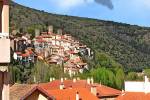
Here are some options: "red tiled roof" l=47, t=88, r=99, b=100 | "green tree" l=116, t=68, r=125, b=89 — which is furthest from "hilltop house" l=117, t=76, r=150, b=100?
"green tree" l=116, t=68, r=125, b=89

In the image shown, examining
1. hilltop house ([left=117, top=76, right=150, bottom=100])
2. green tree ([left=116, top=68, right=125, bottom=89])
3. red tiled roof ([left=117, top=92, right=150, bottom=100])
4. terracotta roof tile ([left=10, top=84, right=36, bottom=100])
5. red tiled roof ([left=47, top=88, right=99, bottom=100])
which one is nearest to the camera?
terracotta roof tile ([left=10, top=84, right=36, bottom=100])

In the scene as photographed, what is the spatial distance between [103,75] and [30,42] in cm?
8133

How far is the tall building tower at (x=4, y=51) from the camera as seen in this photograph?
1248cm

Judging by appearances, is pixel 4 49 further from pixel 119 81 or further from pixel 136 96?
pixel 119 81

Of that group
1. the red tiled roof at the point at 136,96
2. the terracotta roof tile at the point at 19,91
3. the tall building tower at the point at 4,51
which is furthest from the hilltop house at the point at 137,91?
the tall building tower at the point at 4,51

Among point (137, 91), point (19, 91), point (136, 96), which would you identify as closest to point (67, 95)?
point (137, 91)

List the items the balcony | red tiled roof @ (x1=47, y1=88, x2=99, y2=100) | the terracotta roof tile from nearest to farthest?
the balcony < the terracotta roof tile < red tiled roof @ (x1=47, y1=88, x2=99, y2=100)

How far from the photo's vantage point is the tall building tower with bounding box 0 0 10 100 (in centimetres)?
1248

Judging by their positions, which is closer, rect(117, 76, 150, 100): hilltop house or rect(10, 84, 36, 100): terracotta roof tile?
rect(10, 84, 36, 100): terracotta roof tile

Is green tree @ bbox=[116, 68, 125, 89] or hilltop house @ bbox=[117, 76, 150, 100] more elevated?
hilltop house @ bbox=[117, 76, 150, 100]

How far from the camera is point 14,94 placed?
3478cm

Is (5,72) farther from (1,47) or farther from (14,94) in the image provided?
(14,94)

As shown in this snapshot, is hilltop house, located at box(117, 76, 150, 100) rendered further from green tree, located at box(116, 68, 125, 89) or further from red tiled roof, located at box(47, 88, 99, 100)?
green tree, located at box(116, 68, 125, 89)

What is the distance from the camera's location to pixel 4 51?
12.5m
